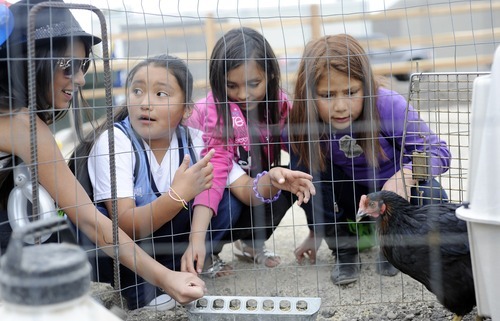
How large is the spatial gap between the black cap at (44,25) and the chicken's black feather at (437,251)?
1093 mm

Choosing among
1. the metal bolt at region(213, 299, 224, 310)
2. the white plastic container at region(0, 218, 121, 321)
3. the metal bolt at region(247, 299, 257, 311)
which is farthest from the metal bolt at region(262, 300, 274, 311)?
the white plastic container at region(0, 218, 121, 321)

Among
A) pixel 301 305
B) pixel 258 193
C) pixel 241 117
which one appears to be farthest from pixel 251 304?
pixel 241 117

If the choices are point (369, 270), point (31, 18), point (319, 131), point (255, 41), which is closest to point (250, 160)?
point (319, 131)

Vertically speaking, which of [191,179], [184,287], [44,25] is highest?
[44,25]

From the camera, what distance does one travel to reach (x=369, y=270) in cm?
288

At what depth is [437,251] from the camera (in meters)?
2.11

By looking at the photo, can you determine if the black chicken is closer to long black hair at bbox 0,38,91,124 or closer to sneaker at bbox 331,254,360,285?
sneaker at bbox 331,254,360,285

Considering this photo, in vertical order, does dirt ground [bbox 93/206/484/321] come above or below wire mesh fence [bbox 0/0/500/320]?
below

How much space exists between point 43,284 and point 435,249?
4.64 feet

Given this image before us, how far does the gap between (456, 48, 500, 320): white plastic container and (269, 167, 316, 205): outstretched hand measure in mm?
668

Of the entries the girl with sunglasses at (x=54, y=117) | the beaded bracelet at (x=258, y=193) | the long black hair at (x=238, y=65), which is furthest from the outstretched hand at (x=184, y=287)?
the long black hair at (x=238, y=65)

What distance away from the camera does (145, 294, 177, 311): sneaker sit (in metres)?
2.46

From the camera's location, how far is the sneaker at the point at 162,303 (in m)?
2.46

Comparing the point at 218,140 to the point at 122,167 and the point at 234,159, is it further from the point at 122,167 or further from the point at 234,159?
the point at 122,167
